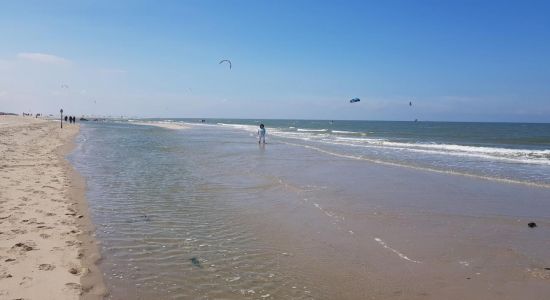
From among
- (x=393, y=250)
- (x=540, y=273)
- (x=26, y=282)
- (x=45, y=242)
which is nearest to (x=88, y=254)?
(x=45, y=242)

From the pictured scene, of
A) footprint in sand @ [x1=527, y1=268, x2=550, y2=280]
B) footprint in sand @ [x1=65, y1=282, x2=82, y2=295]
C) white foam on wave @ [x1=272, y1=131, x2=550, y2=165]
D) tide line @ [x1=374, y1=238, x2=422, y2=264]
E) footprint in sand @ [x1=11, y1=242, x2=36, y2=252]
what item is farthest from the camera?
white foam on wave @ [x1=272, y1=131, x2=550, y2=165]

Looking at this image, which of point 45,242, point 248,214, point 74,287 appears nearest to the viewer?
point 74,287

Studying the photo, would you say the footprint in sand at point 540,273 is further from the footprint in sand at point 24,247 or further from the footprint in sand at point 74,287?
the footprint in sand at point 24,247

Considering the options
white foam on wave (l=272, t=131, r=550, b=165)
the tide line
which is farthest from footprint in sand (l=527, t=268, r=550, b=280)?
white foam on wave (l=272, t=131, r=550, b=165)

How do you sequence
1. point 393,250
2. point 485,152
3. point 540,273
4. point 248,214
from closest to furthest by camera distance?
point 540,273
point 393,250
point 248,214
point 485,152

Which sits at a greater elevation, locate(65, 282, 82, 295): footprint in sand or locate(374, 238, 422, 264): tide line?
locate(374, 238, 422, 264): tide line

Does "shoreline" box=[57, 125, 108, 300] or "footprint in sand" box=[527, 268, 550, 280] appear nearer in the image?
"shoreline" box=[57, 125, 108, 300]

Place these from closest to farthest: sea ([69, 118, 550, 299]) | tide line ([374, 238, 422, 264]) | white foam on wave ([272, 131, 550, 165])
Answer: sea ([69, 118, 550, 299]) < tide line ([374, 238, 422, 264]) < white foam on wave ([272, 131, 550, 165])

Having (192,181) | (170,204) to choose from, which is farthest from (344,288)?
(192,181)

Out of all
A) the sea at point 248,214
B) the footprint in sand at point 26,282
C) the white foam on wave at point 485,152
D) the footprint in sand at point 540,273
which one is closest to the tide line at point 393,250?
the sea at point 248,214

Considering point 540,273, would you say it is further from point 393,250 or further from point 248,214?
point 248,214

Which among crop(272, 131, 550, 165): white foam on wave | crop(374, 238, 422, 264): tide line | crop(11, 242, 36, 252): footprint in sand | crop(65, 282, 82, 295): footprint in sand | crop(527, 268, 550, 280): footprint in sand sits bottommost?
crop(65, 282, 82, 295): footprint in sand

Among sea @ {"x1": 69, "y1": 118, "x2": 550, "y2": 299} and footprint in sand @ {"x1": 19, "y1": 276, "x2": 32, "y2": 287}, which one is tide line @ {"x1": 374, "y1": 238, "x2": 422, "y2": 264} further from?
footprint in sand @ {"x1": 19, "y1": 276, "x2": 32, "y2": 287}

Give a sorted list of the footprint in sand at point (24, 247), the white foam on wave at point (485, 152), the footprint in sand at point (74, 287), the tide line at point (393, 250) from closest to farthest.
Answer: the footprint in sand at point (74, 287), the footprint in sand at point (24, 247), the tide line at point (393, 250), the white foam on wave at point (485, 152)
